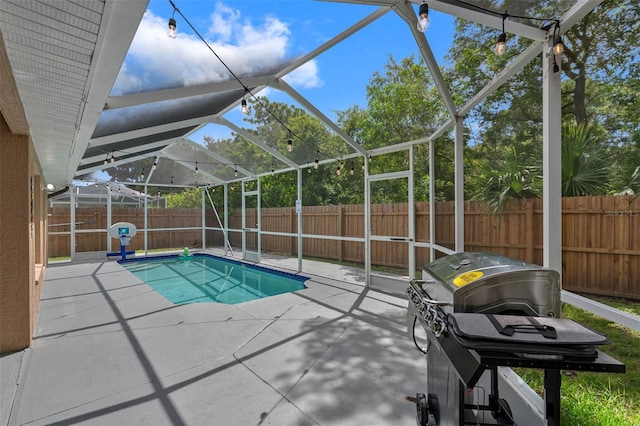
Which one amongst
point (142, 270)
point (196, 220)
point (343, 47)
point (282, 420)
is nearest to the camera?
point (282, 420)

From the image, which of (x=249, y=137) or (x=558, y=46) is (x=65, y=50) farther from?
(x=249, y=137)

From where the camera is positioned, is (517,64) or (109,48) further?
(517,64)

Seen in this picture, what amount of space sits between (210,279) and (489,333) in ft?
24.6

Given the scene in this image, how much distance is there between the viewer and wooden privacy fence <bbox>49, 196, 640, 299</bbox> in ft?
13.0

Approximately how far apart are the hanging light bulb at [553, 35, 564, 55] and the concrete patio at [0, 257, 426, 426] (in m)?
2.62

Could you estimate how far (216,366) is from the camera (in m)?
2.73

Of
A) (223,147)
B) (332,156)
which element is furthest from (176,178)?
(332,156)

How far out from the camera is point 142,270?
28.1 feet

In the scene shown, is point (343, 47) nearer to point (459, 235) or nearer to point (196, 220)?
point (459, 235)

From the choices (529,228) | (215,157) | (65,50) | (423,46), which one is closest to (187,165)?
(215,157)

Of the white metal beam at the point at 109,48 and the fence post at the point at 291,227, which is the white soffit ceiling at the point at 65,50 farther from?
the fence post at the point at 291,227

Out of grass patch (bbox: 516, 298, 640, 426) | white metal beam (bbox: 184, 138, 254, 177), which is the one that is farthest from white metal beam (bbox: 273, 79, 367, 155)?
grass patch (bbox: 516, 298, 640, 426)

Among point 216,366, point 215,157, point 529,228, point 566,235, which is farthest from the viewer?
point 215,157

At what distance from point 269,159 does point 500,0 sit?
601 cm
